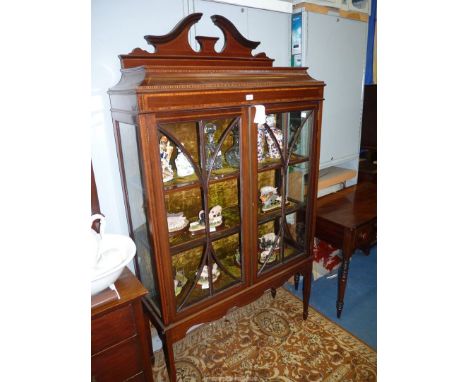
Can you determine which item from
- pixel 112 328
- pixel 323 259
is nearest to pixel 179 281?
pixel 112 328

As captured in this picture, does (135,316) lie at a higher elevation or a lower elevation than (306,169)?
lower

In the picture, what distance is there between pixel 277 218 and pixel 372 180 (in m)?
1.46

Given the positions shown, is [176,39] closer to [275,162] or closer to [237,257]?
[275,162]

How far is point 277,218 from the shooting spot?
1873 millimetres

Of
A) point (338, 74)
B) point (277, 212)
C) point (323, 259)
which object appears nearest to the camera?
point (277, 212)

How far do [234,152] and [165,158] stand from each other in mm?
365

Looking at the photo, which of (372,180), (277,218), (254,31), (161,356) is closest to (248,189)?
(277,218)

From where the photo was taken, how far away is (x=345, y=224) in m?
2.05

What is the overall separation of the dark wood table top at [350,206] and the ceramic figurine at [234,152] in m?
0.97

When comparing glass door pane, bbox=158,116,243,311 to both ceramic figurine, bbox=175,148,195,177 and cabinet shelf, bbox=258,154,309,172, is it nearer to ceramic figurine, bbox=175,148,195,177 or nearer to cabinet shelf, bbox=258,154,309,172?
ceramic figurine, bbox=175,148,195,177

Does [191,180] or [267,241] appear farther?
[267,241]

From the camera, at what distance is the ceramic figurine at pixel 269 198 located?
1.85m
